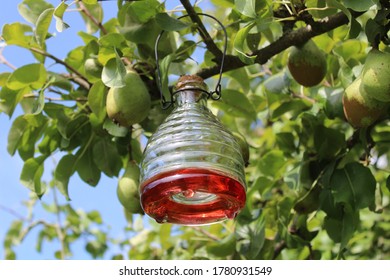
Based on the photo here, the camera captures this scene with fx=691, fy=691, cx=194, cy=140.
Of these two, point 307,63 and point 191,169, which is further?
point 307,63

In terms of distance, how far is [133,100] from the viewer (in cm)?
123

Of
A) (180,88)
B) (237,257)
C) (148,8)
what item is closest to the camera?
(180,88)

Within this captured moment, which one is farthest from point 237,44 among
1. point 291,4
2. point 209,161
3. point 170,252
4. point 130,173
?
point 170,252

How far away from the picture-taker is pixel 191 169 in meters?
0.88

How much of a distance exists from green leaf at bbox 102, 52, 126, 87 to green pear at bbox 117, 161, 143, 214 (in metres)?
0.23

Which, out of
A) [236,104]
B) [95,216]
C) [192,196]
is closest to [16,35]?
[236,104]

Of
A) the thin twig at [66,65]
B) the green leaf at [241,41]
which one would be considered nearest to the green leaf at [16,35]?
the thin twig at [66,65]

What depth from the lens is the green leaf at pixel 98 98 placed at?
1.33 meters

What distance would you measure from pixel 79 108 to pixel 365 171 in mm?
607

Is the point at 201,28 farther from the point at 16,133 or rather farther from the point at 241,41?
the point at 16,133

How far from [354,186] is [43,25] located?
2.20 ft

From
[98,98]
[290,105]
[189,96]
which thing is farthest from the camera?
[290,105]

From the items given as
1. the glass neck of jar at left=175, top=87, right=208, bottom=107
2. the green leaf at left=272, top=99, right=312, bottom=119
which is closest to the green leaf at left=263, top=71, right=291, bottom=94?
the green leaf at left=272, top=99, right=312, bottom=119

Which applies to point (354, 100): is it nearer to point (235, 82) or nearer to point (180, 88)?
point (180, 88)
